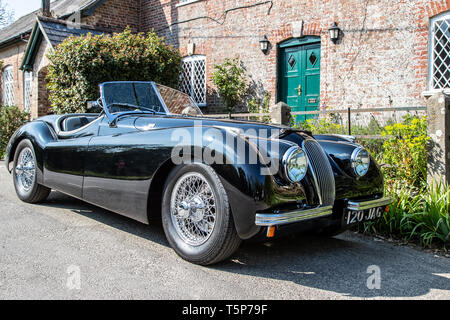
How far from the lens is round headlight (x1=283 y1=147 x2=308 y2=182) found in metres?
2.72

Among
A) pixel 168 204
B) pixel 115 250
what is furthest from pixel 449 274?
pixel 115 250

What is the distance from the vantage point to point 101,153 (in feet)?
11.8

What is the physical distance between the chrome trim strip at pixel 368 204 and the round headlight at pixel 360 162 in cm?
26

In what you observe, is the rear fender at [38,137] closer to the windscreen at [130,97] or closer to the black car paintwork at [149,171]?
the black car paintwork at [149,171]

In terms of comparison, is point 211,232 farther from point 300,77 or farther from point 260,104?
point 260,104

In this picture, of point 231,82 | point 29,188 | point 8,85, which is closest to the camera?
point 29,188

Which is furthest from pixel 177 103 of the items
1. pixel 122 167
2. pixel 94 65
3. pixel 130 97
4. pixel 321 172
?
pixel 94 65

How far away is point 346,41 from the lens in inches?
350

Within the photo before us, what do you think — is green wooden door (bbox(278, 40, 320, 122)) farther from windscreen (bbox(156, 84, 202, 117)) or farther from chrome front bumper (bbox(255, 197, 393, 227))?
chrome front bumper (bbox(255, 197, 393, 227))

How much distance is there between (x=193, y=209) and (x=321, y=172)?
101 cm

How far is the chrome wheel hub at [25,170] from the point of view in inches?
188

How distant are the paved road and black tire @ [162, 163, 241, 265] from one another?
0.34ft

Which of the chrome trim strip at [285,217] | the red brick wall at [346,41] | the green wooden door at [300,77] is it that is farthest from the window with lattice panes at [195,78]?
the chrome trim strip at [285,217]
